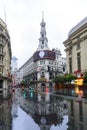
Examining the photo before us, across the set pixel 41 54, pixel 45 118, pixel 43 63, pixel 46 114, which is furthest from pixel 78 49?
pixel 45 118

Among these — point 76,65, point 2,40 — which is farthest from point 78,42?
point 2,40

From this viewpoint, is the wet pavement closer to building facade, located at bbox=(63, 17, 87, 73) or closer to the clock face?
building facade, located at bbox=(63, 17, 87, 73)

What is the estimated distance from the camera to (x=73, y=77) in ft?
292

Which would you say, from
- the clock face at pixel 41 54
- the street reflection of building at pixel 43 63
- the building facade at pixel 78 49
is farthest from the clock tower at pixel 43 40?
the building facade at pixel 78 49

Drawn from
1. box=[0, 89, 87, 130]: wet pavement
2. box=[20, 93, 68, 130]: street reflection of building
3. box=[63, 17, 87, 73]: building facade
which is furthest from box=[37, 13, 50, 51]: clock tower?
box=[0, 89, 87, 130]: wet pavement

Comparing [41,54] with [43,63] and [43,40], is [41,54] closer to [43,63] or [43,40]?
[43,63]

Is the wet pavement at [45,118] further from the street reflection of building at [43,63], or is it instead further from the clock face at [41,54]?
the clock face at [41,54]

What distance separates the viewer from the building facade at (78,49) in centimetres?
9221

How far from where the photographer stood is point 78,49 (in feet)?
326

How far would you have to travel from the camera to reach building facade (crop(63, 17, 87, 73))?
9221 centimetres

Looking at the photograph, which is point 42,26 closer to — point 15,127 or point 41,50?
point 41,50

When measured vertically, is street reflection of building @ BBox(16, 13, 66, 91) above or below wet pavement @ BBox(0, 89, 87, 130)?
above

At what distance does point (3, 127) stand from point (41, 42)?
161829mm

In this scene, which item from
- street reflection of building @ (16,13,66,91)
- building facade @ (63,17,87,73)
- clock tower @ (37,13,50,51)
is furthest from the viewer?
clock tower @ (37,13,50,51)
